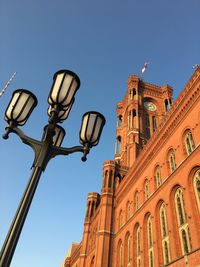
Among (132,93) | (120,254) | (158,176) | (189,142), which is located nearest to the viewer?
(189,142)

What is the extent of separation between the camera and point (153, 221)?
53.8 feet

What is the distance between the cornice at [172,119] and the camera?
15.8m

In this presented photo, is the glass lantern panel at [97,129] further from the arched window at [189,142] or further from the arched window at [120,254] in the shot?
the arched window at [120,254]

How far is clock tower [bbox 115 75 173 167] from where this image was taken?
39.6 metres

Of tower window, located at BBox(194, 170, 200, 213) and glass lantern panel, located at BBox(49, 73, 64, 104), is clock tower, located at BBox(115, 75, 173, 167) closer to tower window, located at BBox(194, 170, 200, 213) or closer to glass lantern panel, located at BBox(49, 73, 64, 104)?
tower window, located at BBox(194, 170, 200, 213)

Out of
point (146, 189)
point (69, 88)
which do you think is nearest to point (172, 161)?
point (146, 189)

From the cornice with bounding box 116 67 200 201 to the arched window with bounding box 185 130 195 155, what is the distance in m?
1.45

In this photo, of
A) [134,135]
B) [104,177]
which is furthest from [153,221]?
[134,135]

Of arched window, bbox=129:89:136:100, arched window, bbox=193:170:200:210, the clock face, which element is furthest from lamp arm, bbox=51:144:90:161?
the clock face

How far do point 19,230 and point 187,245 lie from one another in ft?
39.4

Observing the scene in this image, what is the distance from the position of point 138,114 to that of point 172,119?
2585 centimetres

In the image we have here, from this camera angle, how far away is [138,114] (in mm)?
43375

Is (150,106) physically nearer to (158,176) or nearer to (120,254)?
(158,176)

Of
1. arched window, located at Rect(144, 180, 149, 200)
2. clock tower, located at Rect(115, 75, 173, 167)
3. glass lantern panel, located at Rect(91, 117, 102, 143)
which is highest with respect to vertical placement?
clock tower, located at Rect(115, 75, 173, 167)
